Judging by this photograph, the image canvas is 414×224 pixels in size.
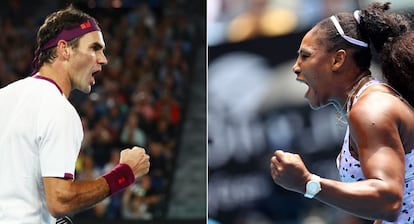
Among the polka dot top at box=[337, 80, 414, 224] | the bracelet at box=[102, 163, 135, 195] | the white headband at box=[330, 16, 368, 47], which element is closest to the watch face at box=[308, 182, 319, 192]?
the polka dot top at box=[337, 80, 414, 224]

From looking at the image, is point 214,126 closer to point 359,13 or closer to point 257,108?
point 257,108

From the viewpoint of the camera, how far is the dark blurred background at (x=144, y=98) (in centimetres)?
998

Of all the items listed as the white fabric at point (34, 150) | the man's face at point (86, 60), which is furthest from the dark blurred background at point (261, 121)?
the white fabric at point (34, 150)

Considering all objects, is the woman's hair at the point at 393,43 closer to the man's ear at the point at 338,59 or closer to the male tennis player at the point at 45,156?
the man's ear at the point at 338,59

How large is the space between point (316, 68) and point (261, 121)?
16.0 ft

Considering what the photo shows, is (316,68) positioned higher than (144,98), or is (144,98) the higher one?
(316,68)

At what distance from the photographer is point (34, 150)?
3053 millimetres

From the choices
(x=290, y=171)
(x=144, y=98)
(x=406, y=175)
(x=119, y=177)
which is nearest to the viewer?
(x=290, y=171)

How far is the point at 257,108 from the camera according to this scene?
785 cm

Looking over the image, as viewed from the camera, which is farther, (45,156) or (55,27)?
(55,27)

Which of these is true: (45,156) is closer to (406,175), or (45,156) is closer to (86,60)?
(86,60)

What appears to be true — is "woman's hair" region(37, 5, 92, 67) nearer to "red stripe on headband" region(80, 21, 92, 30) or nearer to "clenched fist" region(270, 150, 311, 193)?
"red stripe on headband" region(80, 21, 92, 30)

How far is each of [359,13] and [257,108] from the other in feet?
15.7

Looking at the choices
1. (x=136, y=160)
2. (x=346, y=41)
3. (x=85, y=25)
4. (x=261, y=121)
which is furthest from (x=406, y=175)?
(x=261, y=121)
